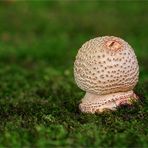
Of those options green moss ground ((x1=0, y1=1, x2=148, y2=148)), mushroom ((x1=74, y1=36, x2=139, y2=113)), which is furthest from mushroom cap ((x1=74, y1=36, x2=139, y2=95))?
green moss ground ((x1=0, y1=1, x2=148, y2=148))

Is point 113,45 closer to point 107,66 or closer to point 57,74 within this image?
point 107,66

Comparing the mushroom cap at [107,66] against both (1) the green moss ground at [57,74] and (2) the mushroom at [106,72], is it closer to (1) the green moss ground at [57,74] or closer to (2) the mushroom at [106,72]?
(2) the mushroom at [106,72]

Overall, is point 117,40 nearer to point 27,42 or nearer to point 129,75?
point 129,75

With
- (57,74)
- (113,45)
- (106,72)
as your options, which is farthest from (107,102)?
(57,74)

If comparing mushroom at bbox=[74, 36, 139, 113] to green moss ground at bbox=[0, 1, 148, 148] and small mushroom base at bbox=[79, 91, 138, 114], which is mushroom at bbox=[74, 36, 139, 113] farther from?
green moss ground at bbox=[0, 1, 148, 148]

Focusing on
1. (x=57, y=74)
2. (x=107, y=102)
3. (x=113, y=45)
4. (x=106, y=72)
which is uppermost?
(x=113, y=45)

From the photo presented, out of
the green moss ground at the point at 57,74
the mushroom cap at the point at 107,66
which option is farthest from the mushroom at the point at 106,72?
the green moss ground at the point at 57,74
